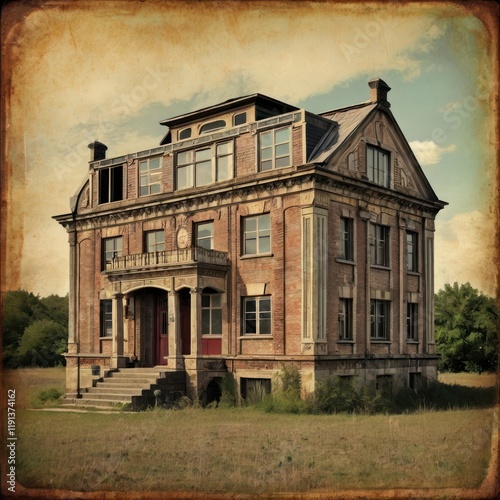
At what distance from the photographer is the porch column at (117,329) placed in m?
30.5

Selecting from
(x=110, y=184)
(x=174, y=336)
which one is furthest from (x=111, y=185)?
(x=174, y=336)

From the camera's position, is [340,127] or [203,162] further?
[203,162]

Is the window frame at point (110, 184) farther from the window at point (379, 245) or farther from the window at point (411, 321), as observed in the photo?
the window at point (411, 321)

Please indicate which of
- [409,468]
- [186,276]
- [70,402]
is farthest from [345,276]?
[409,468]

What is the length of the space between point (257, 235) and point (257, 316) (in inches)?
122

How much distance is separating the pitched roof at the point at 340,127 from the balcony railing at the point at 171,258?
5308 millimetres

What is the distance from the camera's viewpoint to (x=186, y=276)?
27.9 meters

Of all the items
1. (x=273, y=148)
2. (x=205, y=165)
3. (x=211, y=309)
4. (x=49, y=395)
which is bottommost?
(x=49, y=395)

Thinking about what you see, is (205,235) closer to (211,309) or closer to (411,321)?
(211,309)

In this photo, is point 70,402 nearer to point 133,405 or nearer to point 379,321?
point 133,405

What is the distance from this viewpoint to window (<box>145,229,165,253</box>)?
31.6m

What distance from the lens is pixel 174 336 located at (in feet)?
91.8

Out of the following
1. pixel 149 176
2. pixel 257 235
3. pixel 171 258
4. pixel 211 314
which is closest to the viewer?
pixel 257 235

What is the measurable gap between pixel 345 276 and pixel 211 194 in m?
6.28
